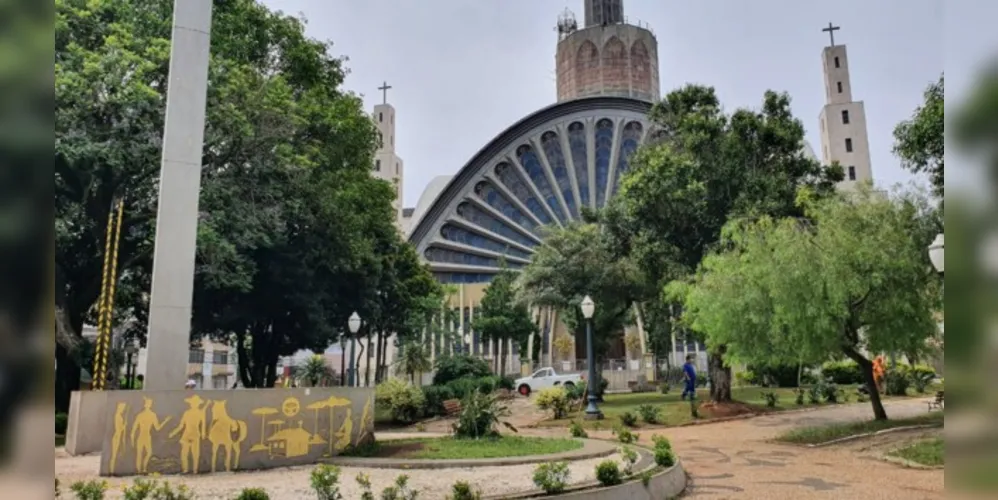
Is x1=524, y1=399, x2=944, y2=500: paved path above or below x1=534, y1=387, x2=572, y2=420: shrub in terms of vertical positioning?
below

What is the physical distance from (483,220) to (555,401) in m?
39.3

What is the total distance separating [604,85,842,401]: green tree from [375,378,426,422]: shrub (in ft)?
31.4

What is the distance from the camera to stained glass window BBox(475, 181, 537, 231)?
189 feet

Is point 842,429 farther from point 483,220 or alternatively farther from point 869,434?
point 483,220

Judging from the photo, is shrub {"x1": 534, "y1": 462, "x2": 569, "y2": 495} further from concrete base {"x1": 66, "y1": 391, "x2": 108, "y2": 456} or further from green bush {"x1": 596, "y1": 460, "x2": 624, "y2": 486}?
concrete base {"x1": 66, "y1": 391, "x2": 108, "y2": 456}

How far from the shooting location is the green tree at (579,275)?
2769cm

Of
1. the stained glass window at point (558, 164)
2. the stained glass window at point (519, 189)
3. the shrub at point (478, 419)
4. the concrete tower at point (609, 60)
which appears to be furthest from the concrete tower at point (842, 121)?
the shrub at point (478, 419)

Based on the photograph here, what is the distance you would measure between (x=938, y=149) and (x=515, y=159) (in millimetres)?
47510

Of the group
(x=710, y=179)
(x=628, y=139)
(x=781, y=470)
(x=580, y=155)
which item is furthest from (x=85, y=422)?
(x=628, y=139)

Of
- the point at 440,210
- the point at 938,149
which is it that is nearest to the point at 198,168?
the point at 938,149

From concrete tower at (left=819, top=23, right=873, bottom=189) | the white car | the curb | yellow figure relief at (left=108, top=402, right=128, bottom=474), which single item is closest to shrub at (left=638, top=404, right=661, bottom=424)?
the curb

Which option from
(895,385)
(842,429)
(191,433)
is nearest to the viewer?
(191,433)

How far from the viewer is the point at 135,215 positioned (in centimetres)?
1766

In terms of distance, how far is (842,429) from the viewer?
49.3ft
